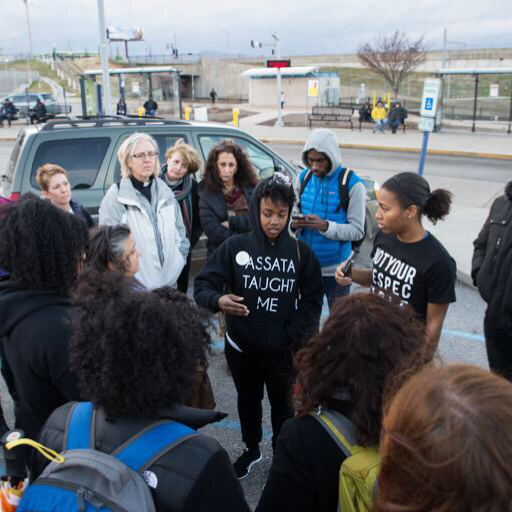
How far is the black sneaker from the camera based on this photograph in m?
3.30

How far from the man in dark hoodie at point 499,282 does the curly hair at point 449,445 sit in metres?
2.29

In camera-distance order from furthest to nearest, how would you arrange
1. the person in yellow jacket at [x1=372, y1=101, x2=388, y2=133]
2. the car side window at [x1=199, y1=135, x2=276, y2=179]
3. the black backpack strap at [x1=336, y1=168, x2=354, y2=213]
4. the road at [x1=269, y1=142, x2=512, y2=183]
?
1. the person in yellow jacket at [x1=372, y1=101, x2=388, y2=133]
2. the road at [x1=269, y1=142, x2=512, y2=183]
3. the car side window at [x1=199, y1=135, x2=276, y2=179]
4. the black backpack strap at [x1=336, y1=168, x2=354, y2=213]

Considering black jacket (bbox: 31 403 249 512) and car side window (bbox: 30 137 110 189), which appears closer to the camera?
black jacket (bbox: 31 403 249 512)

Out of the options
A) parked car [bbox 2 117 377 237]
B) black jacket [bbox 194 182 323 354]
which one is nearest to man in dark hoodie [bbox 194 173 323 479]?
black jacket [bbox 194 182 323 354]

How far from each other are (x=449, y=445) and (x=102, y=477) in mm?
894

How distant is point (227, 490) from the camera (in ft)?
5.06

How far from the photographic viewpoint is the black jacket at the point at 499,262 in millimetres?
3213

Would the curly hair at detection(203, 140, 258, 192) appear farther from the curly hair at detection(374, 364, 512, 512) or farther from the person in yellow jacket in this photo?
the person in yellow jacket

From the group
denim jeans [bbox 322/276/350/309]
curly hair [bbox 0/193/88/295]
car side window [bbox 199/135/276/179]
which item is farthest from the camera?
car side window [bbox 199/135/276/179]

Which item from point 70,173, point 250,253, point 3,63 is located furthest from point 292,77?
point 3,63

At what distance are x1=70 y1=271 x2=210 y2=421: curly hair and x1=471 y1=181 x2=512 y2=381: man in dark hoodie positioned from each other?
7.33 feet

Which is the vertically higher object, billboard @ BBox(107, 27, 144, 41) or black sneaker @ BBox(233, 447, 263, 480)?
billboard @ BBox(107, 27, 144, 41)

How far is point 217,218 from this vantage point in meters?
4.61

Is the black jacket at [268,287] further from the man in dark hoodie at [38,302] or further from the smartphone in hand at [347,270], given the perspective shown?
the man in dark hoodie at [38,302]
